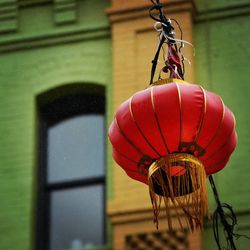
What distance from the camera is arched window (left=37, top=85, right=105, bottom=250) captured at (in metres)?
18.6

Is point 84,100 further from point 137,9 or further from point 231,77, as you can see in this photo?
point 231,77

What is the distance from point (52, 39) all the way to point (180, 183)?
5.46m

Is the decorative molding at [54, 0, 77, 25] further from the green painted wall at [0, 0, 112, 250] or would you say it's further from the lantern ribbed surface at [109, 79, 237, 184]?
the lantern ribbed surface at [109, 79, 237, 184]

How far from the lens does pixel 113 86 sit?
18.9 m

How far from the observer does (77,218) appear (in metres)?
18.7

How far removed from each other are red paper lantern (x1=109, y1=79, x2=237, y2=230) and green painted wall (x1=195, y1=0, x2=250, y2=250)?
2814mm

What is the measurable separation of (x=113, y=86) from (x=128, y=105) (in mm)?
4537

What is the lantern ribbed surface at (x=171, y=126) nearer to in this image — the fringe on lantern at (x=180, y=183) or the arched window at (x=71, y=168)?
the fringe on lantern at (x=180, y=183)

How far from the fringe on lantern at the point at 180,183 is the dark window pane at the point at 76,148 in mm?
4219

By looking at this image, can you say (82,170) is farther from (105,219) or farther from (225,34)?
(225,34)

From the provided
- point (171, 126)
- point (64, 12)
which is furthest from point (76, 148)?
point (171, 126)

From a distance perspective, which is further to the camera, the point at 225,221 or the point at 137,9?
the point at 137,9

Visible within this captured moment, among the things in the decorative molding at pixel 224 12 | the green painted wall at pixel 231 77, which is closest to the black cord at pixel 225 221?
the green painted wall at pixel 231 77

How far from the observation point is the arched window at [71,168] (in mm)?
18609
